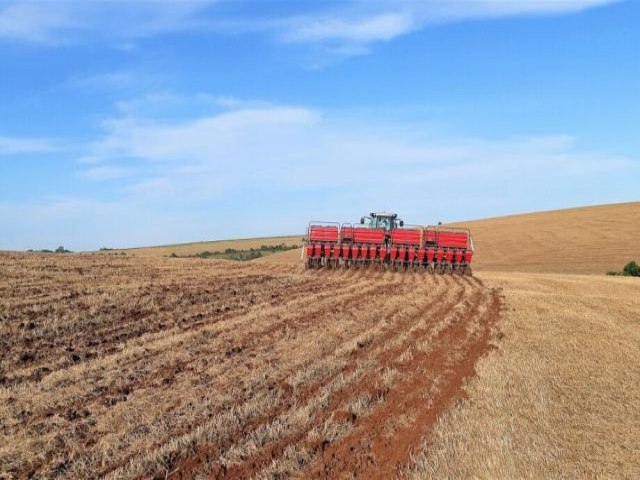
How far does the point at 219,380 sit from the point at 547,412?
405 centimetres

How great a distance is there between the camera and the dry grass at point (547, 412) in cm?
559

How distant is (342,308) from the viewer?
15.1 metres

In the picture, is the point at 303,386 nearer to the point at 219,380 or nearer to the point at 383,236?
the point at 219,380

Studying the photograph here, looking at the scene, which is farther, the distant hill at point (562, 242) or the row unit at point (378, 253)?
the distant hill at point (562, 242)

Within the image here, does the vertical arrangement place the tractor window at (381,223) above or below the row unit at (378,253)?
above

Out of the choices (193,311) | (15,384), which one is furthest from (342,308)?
(15,384)

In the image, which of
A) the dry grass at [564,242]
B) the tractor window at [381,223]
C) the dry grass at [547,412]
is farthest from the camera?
the dry grass at [564,242]

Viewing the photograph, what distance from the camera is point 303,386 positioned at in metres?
7.76

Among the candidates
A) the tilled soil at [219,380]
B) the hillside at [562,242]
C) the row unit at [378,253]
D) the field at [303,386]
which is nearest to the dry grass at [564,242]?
→ the hillside at [562,242]

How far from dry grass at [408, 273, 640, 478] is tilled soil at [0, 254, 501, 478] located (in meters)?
0.35

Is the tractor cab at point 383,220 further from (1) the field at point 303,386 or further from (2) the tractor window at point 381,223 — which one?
(1) the field at point 303,386

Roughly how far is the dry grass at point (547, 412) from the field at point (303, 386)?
27mm

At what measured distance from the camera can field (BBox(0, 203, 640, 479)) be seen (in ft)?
18.0

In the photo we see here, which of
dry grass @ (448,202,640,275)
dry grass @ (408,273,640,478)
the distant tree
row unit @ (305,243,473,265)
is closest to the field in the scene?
dry grass @ (408,273,640,478)
